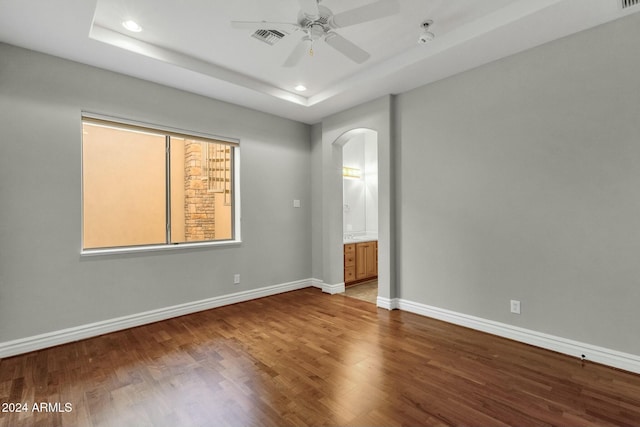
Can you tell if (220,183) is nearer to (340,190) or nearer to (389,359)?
(340,190)

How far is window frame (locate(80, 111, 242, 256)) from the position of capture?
3.13 m

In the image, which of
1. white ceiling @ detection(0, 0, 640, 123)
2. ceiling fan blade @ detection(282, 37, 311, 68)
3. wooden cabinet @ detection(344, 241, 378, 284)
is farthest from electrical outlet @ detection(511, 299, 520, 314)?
ceiling fan blade @ detection(282, 37, 311, 68)

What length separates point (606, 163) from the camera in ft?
8.13

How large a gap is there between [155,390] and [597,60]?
14.3 ft

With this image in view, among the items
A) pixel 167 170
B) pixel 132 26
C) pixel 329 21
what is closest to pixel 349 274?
pixel 167 170

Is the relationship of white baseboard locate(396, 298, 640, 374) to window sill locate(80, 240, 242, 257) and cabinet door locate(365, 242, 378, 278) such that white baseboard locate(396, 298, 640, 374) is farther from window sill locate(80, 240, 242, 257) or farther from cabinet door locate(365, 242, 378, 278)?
window sill locate(80, 240, 242, 257)

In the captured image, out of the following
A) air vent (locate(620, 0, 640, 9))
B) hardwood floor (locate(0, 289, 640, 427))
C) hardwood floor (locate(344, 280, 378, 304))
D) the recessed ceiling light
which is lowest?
hardwood floor (locate(344, 280, 378, 304))

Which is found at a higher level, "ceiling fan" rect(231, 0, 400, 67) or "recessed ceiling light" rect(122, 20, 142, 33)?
"recessed ceiling light" rect(122, 20, 142, 33)

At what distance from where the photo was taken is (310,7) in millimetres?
2008

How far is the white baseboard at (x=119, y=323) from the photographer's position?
274cm

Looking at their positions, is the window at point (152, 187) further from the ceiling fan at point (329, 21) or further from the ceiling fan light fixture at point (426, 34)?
the ceiling fan light fixture at point (426, 34)

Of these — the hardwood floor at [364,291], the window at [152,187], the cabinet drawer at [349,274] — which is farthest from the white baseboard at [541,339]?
the window at [152,187]

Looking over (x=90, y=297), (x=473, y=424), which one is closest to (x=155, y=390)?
(x=90, y=297)

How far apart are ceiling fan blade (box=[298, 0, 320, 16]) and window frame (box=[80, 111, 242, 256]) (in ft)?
7.91
